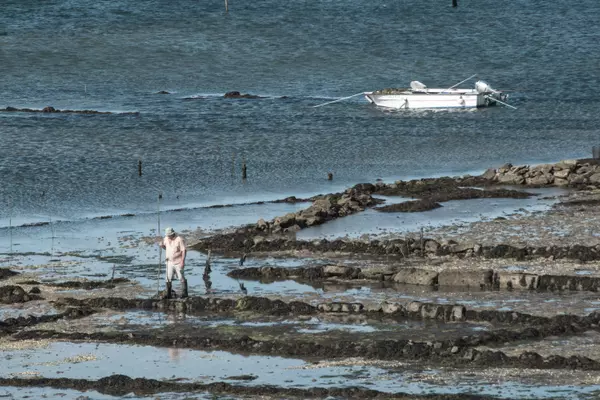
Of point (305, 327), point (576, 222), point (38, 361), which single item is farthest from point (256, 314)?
point (576, 222)

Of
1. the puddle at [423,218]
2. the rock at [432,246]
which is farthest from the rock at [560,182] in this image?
the rock at [432,246]

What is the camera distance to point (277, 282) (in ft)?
106

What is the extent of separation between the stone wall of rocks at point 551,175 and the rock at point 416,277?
15.2 m

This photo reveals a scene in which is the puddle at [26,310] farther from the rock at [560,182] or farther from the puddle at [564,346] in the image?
the rock at [560,182]

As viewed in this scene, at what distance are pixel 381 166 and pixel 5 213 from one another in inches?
643

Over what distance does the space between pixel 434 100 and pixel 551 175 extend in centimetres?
2673

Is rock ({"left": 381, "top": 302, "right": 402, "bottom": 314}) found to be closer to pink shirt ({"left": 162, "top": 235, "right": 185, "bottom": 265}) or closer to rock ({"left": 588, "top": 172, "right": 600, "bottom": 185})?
pink shirt ({"left": 162, "top": 235, "right": 185, "bottom": 265})

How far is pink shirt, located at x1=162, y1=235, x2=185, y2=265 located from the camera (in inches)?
1197

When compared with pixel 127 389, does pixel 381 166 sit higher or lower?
higher

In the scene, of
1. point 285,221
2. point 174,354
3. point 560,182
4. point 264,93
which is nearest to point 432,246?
point 285,221

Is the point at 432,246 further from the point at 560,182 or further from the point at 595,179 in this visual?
the point at 595,179

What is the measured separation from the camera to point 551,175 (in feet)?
150

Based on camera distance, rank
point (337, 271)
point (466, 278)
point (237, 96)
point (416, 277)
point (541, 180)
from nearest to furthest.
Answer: point (466, 278), point (416, 277), point (337, 271), point (541, 180), point (237, 96)

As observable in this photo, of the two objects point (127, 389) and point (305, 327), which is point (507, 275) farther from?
point (127, 389)
